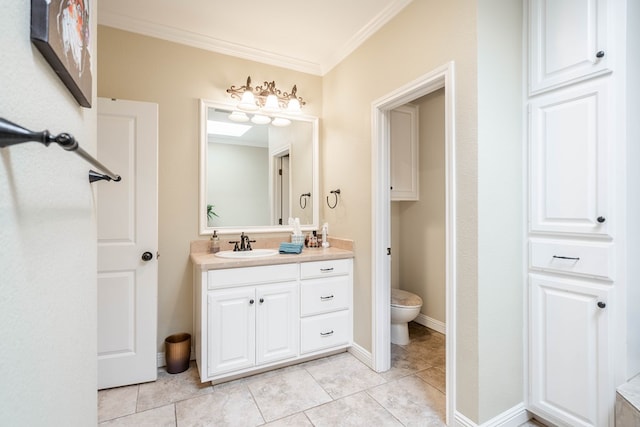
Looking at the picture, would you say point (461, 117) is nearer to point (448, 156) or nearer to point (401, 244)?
point (448, 156)

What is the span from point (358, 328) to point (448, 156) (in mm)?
1541

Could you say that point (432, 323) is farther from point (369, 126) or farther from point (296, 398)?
point (369, 126)

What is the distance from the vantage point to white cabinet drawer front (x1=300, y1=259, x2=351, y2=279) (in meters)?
2.38

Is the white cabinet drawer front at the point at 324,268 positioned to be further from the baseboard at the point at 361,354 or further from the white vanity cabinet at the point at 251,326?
the baseboard at the point at 361,354

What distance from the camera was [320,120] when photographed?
307cm

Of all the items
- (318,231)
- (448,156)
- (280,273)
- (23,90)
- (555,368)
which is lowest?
(555,368)

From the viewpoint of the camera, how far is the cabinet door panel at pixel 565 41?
145 cm

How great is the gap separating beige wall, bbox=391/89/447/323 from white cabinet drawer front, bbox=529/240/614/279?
1.38 m

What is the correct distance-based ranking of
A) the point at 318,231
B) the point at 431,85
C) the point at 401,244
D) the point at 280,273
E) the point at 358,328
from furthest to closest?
the point at 401,244 → the point at 318,231 → the point at 358,328 → the point at 280,273 → the point at 431,85

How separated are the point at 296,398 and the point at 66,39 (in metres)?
2.07

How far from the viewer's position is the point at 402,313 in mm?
2684

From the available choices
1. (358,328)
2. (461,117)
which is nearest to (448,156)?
(461,117)

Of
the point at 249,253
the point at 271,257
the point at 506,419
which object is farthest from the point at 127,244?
the point at 506,419

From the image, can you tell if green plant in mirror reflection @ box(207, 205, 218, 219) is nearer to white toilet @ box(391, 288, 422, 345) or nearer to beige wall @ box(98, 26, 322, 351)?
beige wall @ box(98, 26, 322, 351)
